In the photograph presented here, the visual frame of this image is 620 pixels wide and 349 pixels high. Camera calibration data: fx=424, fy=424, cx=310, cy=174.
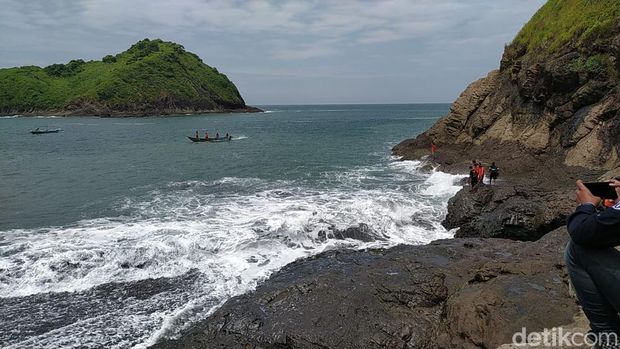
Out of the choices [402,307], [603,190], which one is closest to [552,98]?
[402,307]

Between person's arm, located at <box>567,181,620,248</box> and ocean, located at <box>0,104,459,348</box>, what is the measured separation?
29.2 ft

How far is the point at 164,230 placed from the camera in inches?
675

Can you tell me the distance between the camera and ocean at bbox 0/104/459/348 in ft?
36.3

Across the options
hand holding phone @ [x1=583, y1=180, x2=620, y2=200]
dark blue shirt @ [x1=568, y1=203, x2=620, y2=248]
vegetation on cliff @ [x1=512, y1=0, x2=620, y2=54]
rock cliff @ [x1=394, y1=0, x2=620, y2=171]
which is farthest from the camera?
vegetation on cliff @ [x1=512, y1=0, x2=620, y2=54]

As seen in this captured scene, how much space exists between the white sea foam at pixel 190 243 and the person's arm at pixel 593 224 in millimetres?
8878

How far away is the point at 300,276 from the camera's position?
12.3 meters

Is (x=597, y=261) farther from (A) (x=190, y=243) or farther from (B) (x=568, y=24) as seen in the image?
(B) (x=568, y=24)

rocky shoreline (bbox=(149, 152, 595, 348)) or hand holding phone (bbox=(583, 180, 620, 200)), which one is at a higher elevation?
hand holding phone (bbox=(583, 180, 620, 200))

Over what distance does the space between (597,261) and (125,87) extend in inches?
5507

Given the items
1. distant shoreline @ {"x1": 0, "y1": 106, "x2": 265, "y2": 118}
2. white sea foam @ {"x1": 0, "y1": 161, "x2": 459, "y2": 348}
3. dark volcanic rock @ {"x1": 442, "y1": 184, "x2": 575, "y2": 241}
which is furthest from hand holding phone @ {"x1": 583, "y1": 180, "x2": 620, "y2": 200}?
distant shoreline @ {"x1": 0, "y1": 106, "x2": 265, "y2": 118}

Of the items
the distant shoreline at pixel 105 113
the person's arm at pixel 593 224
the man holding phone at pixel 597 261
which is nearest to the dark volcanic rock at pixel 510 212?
the man holding phone at pixel 597 261

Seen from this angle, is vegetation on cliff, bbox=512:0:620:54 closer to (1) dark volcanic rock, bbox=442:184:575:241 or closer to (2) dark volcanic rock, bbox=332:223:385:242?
(1) dark volcanic rock, bbox=442:184:575:241

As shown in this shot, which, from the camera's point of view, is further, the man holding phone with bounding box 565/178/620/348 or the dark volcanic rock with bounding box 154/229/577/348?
the dark volcanic rock with bounding box 154/229/577/348

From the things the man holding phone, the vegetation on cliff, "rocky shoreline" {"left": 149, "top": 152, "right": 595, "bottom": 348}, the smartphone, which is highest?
the vegetation on cliff
